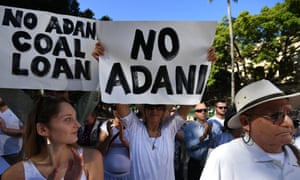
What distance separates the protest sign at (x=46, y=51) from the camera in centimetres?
357

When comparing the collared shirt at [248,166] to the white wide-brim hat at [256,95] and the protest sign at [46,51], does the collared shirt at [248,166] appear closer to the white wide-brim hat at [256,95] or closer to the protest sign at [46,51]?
→ the white wide-brim hat at [256,95]

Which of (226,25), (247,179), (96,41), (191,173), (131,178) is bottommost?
(191,173)

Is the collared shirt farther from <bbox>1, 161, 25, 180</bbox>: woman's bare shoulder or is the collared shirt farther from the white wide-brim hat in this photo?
<bbox>1, 161, 25, 180</bbox>: woman's bare shoulder

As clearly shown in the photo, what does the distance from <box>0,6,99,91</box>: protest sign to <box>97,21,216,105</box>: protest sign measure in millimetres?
330

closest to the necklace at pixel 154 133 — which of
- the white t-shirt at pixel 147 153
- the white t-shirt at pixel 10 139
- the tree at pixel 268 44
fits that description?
the white t-shirt at pixel 147 153

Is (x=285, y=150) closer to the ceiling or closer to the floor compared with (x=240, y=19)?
closer to the floor

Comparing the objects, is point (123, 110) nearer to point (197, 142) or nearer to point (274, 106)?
point (274, 106)

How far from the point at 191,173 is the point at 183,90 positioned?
92.5 inches

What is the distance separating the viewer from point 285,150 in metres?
2.24

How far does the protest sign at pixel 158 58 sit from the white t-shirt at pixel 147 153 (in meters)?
0.26

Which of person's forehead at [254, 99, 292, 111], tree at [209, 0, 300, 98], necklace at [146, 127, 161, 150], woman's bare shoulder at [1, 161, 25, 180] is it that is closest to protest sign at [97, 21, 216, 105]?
necklace at [146, 127, 161, 150]

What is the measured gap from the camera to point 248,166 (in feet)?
6.98

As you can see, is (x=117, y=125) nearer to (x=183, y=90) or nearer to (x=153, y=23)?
(x=183, y=90)

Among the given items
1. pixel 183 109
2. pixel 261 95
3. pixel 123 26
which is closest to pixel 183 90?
pixel 183 109
